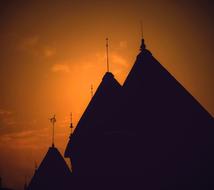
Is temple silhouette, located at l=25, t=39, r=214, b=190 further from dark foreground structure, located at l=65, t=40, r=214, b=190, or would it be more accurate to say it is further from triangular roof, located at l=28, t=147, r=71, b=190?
triangular roof, located at l=28, t=147, r=71, b=190

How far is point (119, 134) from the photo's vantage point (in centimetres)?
1590

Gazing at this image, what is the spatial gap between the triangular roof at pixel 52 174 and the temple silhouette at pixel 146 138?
4338 millimetres

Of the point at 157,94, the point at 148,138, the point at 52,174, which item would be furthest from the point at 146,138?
the point at 52,174

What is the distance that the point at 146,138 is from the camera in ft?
49.8

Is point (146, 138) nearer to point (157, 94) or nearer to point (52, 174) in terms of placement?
point (157, 94)

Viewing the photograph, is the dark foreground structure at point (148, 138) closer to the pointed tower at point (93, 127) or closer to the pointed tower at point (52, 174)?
the pointed tower at point (93, 127)

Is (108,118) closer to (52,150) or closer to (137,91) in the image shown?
(137,91)

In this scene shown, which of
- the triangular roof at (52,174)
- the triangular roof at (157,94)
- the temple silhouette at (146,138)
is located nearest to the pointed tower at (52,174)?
the triangular roof at (52,174)

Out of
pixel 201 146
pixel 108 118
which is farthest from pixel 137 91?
pixel 201 146

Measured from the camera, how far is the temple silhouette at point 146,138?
14672 mm

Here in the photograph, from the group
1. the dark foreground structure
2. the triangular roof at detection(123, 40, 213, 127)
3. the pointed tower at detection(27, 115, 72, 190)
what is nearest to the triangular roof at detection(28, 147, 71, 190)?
the pointed tower at detection(27, 115, 72, 190)

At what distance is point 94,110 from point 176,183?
687 centimetres

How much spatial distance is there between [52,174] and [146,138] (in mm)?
10524

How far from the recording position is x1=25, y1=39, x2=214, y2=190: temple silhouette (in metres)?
14.7
